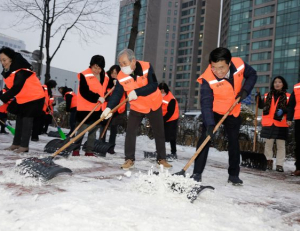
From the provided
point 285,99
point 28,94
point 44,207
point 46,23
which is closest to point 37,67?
point 46,23

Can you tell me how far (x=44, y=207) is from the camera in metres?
2.06

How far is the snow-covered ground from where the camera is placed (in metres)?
1.85

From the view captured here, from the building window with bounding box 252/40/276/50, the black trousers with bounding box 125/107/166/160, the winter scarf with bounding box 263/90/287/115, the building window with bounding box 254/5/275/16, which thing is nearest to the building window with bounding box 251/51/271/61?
the building window with bounding box 252/40/276/50

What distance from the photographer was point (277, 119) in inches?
225

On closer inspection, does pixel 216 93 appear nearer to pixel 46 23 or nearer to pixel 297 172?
pixel 297 172

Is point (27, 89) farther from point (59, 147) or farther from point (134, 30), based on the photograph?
point (134, 30)

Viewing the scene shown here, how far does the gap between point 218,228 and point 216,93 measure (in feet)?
6.10

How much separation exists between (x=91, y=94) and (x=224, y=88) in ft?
7.44

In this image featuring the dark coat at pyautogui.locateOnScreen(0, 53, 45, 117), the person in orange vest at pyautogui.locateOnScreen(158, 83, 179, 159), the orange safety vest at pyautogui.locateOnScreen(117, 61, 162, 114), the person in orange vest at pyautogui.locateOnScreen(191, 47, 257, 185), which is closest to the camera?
the person in orange vest at pyautogui.locateOnScreen(191, 47, 257, 185)

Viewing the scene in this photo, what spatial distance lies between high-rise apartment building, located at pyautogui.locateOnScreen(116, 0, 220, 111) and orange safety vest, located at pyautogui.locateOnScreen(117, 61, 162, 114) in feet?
253

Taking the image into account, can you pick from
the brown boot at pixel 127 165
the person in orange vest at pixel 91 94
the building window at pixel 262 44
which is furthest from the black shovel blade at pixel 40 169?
the building window at pixel 262 44

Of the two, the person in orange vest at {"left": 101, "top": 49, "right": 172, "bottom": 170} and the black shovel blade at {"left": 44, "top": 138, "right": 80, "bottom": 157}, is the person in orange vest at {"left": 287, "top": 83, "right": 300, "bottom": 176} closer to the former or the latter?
the person in orange vest at {"left": 101, "top": 49, "right": 172, "bottom": 170}

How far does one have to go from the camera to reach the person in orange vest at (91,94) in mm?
4781

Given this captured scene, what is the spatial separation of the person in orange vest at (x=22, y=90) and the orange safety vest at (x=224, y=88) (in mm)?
2822
